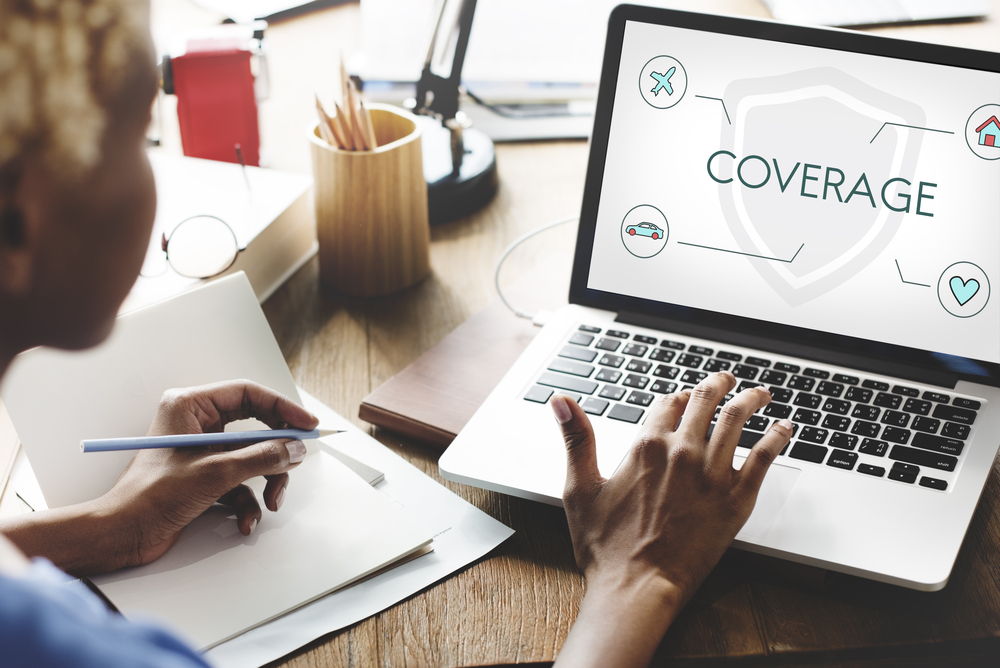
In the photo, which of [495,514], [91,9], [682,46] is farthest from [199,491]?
[682,46]

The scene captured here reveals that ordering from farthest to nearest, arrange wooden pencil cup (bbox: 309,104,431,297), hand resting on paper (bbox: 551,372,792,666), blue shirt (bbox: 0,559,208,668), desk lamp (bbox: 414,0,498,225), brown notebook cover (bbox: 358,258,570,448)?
desk lamp (bbox: 414,0,498,225) → wooden pencil cup (bbox: 309,104,431,297) → brown notebook cover (bbox: 358,258,570,448) → hand resting on paper (bbox: 551,372,792,666) → blue shirt (bbox: 0,559,208,668)

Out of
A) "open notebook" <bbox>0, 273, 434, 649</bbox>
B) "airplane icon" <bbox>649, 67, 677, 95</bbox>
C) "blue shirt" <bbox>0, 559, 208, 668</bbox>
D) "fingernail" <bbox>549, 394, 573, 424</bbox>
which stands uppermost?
"airplane icon" <bbox>649, 67, 677, 95</bbox>

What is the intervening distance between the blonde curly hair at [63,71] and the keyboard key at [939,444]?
0.64 metres

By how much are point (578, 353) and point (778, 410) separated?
193 mm

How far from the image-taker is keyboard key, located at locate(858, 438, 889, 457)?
0.65 metres

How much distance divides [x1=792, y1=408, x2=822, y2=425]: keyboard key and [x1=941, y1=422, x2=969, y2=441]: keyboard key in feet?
0.34

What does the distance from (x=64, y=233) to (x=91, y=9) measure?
0.32 feet

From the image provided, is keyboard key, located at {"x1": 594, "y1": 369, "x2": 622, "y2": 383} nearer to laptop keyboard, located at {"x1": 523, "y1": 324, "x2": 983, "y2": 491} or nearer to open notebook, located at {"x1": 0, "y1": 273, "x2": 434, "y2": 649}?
laptop keyboard, located at {"x1": 523, "y1": 324, "x2": 983, "y2": 491}

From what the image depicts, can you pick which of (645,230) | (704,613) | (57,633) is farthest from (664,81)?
(57,633)

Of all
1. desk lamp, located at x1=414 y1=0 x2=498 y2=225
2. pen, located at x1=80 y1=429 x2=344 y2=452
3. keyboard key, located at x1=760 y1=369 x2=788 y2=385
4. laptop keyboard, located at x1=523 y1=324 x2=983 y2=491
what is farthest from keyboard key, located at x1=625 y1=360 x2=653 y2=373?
desk lamp, located at x1=414 y1=0 x2=498 y2=225

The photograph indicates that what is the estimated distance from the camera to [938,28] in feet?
4.69

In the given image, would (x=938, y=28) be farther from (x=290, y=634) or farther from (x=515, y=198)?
(x=290, y=634)

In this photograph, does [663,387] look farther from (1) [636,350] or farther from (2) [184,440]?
(2) [184,440]

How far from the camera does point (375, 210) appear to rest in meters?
0.88
